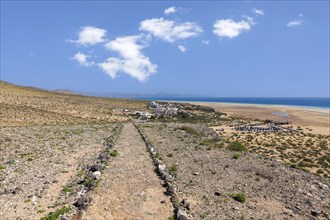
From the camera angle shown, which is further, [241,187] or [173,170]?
[173,170]

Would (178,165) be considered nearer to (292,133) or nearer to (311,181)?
(311,181)

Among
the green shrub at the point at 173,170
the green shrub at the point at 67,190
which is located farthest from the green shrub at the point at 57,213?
the green shrub at the point at 173,170

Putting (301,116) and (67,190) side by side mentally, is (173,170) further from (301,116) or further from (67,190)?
(301,116)

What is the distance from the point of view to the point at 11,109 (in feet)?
218

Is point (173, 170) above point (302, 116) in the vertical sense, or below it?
above

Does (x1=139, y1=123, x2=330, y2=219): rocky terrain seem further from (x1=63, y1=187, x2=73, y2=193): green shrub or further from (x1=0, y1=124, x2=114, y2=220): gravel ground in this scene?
(x1=0, y1=124, x2=114, y2=220): gravel ground

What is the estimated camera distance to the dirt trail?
14.6 m

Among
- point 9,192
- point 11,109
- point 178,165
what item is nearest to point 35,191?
point 9,192

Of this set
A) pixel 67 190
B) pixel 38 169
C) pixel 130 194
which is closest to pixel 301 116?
pixel 38 169

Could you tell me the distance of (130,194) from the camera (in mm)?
16953

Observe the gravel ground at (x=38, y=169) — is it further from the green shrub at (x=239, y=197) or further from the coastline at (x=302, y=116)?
the coastline at (x=302, y=116)

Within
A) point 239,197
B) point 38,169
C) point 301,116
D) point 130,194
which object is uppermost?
point 38,169

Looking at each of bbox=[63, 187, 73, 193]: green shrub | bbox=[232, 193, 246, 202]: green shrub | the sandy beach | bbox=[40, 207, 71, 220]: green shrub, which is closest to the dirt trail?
bbox=[40, 207, 71, 220]: green shrub

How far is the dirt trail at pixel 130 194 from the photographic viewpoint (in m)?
14.6
